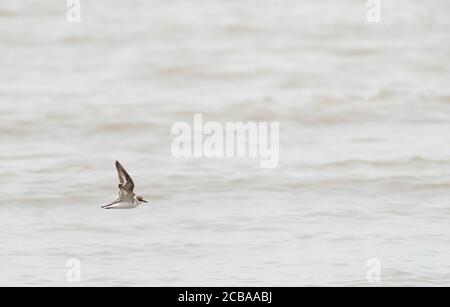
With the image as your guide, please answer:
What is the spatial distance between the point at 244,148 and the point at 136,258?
3661 mm

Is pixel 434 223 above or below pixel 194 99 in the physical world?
below

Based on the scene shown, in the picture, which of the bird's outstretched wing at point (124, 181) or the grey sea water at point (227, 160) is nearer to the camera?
the bird's outstretched wing at point (124, 181)

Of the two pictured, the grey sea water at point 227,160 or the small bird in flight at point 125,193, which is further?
the grey sea water at point 227,160

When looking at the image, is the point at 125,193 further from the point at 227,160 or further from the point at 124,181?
the point at 227,160

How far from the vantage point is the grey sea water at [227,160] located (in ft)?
26.4

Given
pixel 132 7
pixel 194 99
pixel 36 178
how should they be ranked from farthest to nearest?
pixel 132 7 < pixel 194 99 < pixel 36 178

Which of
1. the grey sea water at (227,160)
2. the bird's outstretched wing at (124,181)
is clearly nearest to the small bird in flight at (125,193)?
the bird's outstretched wing at (124,181)

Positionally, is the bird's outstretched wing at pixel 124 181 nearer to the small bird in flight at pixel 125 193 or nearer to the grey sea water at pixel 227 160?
the small bird in flight at pixel 125 193

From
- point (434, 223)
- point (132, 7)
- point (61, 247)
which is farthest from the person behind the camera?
point (132, 7)

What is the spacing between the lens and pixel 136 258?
802cm

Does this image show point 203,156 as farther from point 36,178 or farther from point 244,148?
point 36,178

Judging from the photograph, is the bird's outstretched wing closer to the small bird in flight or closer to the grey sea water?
the small bird in flight
